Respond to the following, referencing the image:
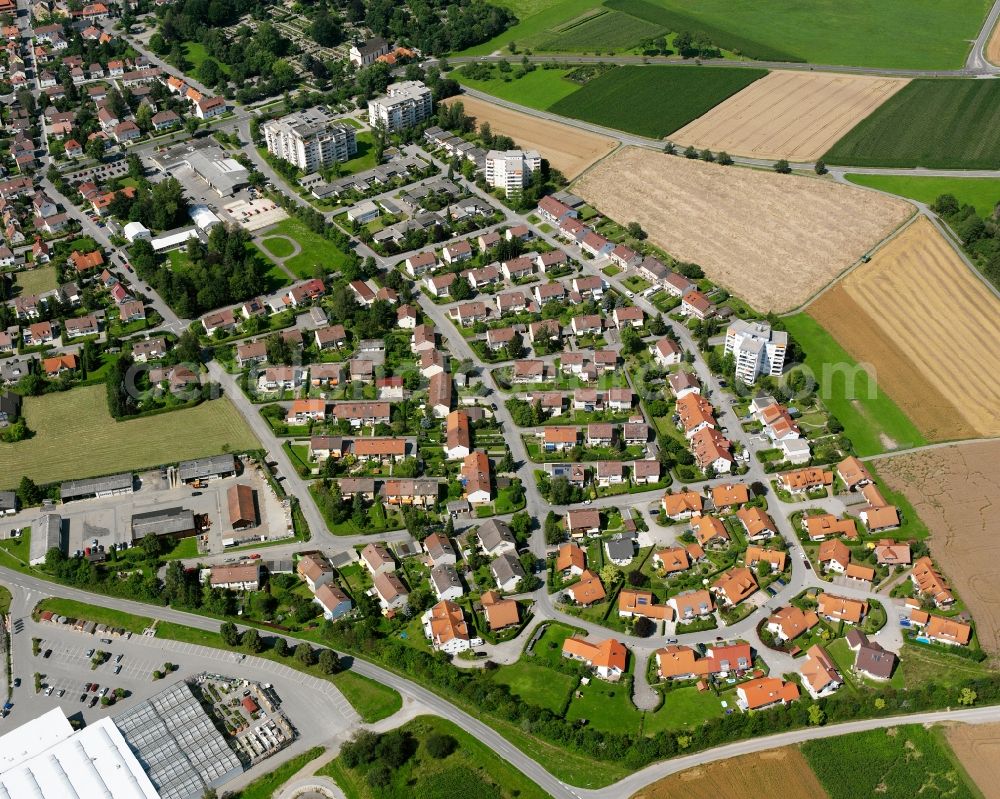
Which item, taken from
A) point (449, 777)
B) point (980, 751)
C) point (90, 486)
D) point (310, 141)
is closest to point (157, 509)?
point (90, 486)

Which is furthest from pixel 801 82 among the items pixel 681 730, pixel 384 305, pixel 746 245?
pixel 681 730

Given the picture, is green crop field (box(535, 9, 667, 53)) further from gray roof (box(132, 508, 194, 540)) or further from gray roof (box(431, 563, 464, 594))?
gray roof (box(431, 563, 464, 594))

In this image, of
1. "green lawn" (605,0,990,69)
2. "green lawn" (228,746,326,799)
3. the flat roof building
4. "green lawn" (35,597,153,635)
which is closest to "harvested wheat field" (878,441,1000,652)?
"green lawn" (228,746,326,799)

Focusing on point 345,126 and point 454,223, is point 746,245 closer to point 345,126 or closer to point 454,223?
point 454,223

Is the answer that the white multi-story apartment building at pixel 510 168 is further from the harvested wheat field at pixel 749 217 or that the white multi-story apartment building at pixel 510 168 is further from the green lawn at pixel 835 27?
the green lawn at pixel 835 27

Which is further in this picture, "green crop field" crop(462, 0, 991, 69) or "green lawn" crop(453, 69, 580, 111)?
"green crop field" crop(462, 0, 991, 69)

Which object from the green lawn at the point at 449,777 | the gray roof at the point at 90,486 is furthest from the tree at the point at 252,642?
the gray roof at the point at 90,486

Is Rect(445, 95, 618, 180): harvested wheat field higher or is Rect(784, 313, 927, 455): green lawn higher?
Rect(445, 95, 618, 180): harvested wheat field
